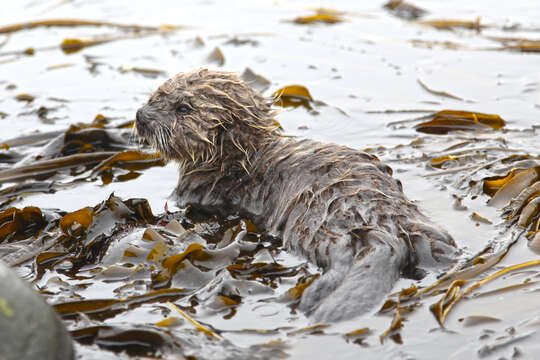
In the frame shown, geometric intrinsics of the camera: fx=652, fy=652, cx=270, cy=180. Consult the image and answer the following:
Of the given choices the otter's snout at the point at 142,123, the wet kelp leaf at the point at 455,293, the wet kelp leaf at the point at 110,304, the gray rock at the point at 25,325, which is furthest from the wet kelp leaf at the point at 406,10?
the gray rock at the point at 25,325

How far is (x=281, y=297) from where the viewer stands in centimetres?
326

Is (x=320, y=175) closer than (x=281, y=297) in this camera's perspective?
No

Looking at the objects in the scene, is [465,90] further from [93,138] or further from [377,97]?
[93,138]

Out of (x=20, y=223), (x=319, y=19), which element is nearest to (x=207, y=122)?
(x=20, y=223)

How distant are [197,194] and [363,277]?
181 cm

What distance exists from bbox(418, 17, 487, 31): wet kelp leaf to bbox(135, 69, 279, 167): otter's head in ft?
16.7

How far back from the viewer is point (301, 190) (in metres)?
3.90

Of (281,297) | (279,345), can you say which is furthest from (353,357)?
(281,297)

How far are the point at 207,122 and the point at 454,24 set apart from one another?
18.1 feet

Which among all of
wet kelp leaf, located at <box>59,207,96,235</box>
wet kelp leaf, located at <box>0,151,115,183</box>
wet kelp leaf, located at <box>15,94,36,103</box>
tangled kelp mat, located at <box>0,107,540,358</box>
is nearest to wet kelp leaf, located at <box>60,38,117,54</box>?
wet kelp leaf, located at <box>15,94,36,103</box>

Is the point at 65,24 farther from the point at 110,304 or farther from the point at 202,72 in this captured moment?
the point at 110,304

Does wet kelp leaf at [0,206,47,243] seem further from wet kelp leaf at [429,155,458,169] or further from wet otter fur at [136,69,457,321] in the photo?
wet kelp leaf at [429,155,458,169]

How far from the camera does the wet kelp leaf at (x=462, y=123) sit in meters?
5.62

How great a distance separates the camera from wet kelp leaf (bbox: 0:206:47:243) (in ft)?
13.4
